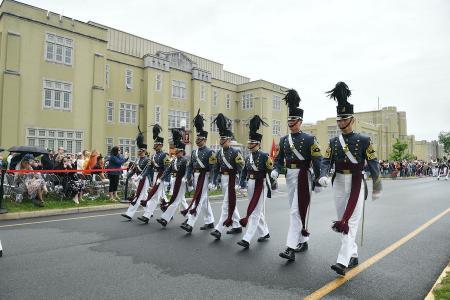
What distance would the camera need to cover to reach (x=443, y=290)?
12.8 feet

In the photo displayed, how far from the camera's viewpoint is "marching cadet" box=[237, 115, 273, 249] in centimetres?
654

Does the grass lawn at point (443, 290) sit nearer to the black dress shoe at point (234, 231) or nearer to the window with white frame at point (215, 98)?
the black dress shoe at point (234, 231)

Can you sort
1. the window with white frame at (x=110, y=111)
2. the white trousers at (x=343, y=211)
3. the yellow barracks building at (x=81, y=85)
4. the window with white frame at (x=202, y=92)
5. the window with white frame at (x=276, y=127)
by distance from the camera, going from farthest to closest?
1. the window with white frame at (x=276, y=127)
2. the window with white frame at (x=202, y=92)
3. the window with white frame at (x=110, y=111)
4. the yellow barracks building at (x=81, y=85)
5. the white trousers at (x=343, y=211)

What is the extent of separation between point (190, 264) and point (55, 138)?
2461 centimetres

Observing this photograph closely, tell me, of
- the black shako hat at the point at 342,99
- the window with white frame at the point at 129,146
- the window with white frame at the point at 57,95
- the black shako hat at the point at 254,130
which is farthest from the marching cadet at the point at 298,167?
the window with white frame at the point at 129,146

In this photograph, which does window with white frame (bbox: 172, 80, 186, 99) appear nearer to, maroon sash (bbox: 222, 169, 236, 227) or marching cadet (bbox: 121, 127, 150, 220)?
marching cadet (bbox: 121, 127, 150, 220)

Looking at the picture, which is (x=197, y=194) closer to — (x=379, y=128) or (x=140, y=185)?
(x=140, y=185)

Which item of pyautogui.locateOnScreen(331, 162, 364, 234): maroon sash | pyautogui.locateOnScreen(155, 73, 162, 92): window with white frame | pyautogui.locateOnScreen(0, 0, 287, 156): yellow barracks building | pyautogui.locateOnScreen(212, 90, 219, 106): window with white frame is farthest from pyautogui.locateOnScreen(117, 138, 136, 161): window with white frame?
pyautogui.locateOnScreen(331, 162, 364, 234): maroon sash

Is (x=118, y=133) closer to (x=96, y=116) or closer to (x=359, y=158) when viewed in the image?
(x=96, y=116)

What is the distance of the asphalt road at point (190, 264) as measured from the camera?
4219mm

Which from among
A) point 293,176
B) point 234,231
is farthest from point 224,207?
point 293,176

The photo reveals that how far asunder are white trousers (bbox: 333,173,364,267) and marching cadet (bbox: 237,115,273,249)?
1676 mm

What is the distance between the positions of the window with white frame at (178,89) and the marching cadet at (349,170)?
33877 mm

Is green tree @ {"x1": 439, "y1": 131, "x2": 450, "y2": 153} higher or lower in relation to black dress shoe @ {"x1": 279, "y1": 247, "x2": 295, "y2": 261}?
higher
